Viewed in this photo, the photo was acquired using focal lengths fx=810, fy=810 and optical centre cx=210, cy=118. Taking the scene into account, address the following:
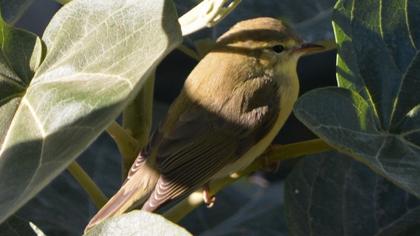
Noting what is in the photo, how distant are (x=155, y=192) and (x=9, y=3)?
51 centimetres

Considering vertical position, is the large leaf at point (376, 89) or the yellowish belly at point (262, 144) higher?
the large leaf at point (376, 89)

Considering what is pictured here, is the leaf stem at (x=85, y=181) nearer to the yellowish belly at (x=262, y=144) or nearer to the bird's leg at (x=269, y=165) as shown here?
the bird's leg at (x=269, y=165)

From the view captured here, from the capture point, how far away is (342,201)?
1389 millimetres

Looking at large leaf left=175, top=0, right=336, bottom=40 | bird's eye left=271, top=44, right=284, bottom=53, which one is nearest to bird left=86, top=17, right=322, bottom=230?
bird's eye left=271, top=44, right=284, bottom=53

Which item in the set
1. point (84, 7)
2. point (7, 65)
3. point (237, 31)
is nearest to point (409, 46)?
point (84, 7)

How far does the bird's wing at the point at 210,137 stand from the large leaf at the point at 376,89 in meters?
0.62

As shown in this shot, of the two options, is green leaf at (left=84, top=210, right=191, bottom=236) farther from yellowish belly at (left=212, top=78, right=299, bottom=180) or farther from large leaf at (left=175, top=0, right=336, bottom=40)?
yellowish belly at (left=212, top=78, right=299, bottom=180)

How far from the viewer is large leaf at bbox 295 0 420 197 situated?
1062mm

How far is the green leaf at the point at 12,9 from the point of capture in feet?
4.50

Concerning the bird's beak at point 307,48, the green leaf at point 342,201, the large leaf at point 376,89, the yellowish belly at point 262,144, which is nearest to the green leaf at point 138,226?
the large leaf at point 376,89

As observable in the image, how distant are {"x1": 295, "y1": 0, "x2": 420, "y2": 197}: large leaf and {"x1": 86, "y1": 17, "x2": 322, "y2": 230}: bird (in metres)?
0.59

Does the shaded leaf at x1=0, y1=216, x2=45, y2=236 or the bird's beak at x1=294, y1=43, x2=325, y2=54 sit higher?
the shaded leaf at x1=0, y1=216, x2=45, y2=236

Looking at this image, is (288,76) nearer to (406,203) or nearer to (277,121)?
(277,121)

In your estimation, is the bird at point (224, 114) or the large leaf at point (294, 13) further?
the bird at point (224, 114)
